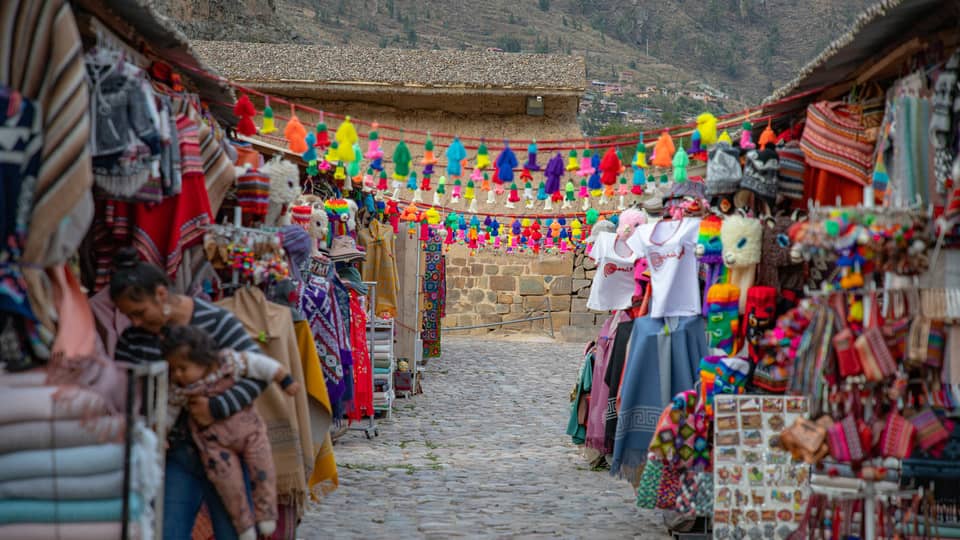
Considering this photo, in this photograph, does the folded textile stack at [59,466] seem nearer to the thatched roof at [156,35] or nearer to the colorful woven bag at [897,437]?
the thatched roof at [156,35]

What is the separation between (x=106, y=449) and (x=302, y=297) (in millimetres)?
3457

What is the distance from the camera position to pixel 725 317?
6305 mm

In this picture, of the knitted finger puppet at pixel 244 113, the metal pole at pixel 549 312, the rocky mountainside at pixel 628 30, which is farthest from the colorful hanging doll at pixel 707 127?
the rocky mountainside at pixel 628 30

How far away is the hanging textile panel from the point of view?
57.3ft

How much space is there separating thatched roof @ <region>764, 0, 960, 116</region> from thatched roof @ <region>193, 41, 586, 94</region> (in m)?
17.1

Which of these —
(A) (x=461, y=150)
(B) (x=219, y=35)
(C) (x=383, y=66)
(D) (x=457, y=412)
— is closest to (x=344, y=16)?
(B) (x=219, y=35)

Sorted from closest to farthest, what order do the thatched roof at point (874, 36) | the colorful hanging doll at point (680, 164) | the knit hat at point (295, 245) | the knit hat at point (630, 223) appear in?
1. the thatched roof at point (874, 36)
2. the knit hat at point (295, 245)
3. the colorful hanging doll at point (680, 164)
4. the knit hat at point (630, 223)

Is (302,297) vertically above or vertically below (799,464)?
above

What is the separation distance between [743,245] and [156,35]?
332cm

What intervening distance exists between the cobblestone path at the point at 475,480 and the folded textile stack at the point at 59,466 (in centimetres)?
308

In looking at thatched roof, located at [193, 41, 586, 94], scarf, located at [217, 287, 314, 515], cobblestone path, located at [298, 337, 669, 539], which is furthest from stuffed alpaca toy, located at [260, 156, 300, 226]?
thatched roof, located at [193, 41, 586, 94]

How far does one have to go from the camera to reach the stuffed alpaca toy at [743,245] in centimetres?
613

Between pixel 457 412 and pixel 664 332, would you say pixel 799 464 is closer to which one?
pixel 664 332

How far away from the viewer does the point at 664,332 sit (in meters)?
7.46
